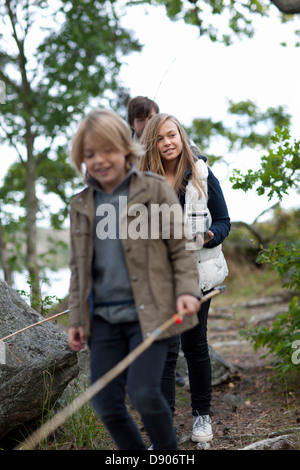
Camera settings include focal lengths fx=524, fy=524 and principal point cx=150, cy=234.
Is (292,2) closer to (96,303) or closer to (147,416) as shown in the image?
(96,303)

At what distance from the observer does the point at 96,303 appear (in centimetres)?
236

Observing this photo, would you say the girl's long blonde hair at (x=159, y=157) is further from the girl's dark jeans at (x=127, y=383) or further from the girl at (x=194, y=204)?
the girl's dark jeans at (x=127, y=383)

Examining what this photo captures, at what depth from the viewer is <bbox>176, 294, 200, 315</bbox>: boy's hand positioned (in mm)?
2200

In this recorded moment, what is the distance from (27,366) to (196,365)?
1.02m

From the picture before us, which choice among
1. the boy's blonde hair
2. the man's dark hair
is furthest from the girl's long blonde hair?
the man's dark hair

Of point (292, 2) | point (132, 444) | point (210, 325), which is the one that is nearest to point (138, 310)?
point (132, 444)

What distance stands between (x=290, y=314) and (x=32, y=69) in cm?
774

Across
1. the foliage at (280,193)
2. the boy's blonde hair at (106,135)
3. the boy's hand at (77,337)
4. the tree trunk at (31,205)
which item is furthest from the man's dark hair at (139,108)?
the tree trunk at (31,205)

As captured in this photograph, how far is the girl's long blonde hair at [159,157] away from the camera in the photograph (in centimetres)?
309

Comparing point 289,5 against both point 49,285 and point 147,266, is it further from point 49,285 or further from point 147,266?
point 49,285

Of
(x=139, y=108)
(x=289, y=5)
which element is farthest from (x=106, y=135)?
(x=289, y=5)

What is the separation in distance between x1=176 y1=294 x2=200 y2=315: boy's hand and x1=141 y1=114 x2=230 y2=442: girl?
76cm

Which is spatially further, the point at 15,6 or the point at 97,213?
the point at 15,6

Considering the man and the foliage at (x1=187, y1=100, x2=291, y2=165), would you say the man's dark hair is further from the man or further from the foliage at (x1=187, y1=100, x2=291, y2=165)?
the foliage at (x1=187, y1=100, x2=291, y2=165)
